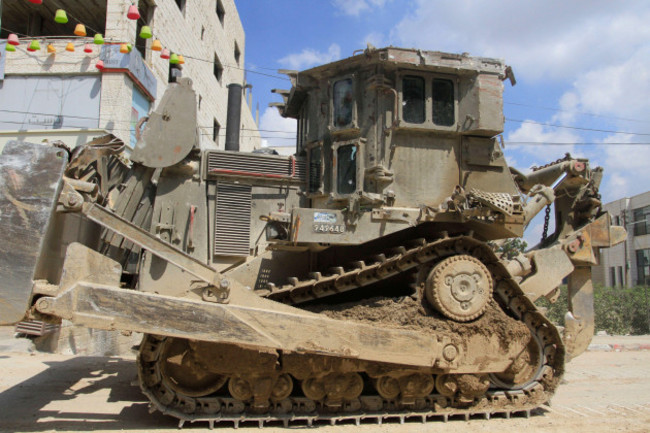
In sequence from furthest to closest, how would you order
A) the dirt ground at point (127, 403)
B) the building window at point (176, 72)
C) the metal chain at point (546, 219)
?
1. the metal chain at point (546, 219)
2. the building window at point (176, 72)
3. the dirt ground at point (127, 403)

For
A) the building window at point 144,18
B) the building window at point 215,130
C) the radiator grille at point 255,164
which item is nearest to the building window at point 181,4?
the building window at point 144,18

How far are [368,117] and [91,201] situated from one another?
11.5 ft

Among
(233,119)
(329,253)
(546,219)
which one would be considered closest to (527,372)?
(546,219)

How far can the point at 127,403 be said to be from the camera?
6.48 metres

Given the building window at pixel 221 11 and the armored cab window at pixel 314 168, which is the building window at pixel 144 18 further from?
the armored cab window at pixel 314 168

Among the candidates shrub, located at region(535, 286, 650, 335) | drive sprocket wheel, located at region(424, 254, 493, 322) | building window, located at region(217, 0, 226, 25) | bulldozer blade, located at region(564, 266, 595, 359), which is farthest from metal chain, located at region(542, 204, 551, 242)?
building window, located at region(217, 0, 226, 25)

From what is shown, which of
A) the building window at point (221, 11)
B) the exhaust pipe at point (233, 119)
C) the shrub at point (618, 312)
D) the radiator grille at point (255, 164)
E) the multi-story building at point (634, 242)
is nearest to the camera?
the radiator grille at point (255, 164)

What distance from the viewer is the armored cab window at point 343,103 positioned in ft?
22.2

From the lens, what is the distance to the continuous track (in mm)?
5398

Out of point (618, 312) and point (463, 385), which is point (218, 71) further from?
point (463, 385)

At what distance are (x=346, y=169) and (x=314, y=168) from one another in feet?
2.31

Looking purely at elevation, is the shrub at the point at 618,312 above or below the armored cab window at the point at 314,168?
below

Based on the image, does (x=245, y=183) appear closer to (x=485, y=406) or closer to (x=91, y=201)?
(x=91, y=201)

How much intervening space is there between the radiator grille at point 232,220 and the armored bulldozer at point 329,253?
0.09 feet
